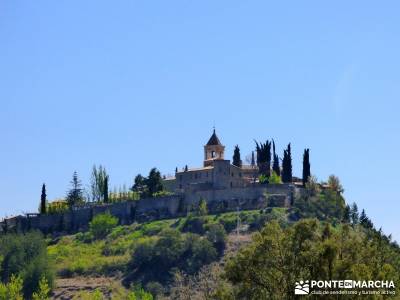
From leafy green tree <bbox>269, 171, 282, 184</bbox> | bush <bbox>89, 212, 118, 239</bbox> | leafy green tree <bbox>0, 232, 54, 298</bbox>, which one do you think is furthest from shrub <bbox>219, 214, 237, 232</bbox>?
leafy green tree <bbox>0, 232, 54, 298</bbox>

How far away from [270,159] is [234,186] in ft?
21.0

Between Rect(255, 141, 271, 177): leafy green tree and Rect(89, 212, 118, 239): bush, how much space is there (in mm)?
15019

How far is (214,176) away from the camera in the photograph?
95.9 meters

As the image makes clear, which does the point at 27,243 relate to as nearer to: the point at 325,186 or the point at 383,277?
the point at 325,186

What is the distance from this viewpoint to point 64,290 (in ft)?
290

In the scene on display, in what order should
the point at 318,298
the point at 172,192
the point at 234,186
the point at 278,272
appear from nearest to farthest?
the point at 318,298, the point at 278,272, the point at 234,186, the point at 172,192

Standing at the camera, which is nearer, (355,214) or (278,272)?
(278,272)

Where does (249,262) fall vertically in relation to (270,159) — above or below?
below

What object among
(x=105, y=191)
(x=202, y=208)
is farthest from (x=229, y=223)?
(x=105, y=191)

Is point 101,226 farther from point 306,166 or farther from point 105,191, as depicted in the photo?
point 306,166

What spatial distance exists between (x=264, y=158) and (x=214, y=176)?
6.30 metres

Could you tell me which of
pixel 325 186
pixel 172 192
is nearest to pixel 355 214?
pixel 325 186

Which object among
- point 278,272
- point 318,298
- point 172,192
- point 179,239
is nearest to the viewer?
point 318,298

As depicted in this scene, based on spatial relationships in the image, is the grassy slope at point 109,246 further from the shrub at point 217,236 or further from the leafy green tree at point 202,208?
the shrub at point 217,236
